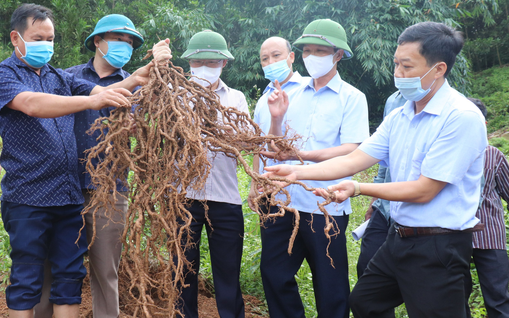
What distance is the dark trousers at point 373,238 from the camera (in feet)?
9.07

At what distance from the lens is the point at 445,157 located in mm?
1962

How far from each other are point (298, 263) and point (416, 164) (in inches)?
42.4

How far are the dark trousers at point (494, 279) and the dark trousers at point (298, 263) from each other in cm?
105

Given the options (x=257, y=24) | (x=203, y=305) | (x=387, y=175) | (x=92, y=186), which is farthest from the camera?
(x=257, y=24)

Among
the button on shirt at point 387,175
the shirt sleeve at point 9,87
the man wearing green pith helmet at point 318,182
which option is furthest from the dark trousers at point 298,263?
the shirt sleeve at point 9,87

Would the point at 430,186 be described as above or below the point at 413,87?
below

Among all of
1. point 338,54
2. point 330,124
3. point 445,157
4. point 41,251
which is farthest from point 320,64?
point 41,251

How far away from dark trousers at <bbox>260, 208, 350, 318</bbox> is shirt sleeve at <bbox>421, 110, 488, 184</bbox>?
81cm

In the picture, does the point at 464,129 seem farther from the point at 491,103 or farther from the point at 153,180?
the point at 491,103

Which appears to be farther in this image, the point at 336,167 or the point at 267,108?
the point at 267,108

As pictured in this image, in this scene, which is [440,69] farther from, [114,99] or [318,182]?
[114,99]

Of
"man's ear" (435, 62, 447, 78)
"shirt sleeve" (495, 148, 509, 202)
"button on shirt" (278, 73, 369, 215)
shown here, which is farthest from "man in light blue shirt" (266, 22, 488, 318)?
"shirt sleeve" (495, 148, 509, 202)

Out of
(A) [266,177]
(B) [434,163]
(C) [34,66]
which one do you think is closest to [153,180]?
(A) [266,177]

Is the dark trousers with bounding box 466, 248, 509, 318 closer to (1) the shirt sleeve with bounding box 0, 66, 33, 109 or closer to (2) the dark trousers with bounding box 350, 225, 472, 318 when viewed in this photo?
(2) the dark trousers with bounding box 350, 225, 472, 318
